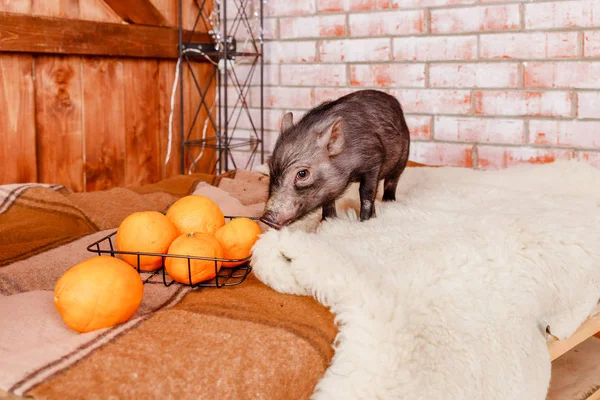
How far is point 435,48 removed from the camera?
2.88 m

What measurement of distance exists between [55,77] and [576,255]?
200 cm

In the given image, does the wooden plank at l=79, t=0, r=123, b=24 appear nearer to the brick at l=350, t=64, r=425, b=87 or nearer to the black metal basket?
the brick at l=350, t=64, r=425, b=87

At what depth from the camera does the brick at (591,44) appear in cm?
252

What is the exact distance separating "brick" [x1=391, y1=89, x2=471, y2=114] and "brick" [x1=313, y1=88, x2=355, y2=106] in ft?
0.87

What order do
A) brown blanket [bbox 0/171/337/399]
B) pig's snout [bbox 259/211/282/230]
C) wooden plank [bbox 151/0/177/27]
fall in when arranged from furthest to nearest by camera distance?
1. wooden plank [bbox 151/0/177/27]
2. pig's snout [bbox 259/211/282/230]
3. brown blanket [bbox 0/171/337/399]

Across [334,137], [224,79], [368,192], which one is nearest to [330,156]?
[334,137]

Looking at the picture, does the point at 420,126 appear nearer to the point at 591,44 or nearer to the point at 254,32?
the point at 591,44

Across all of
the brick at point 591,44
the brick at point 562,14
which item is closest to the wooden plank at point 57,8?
the brick at point 562,14

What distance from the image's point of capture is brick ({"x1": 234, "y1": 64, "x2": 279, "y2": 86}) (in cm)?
333

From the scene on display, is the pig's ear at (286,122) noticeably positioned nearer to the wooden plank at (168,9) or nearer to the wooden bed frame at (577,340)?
the wooden bed frame at (577,340)

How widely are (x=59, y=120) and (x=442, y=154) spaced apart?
166 centimetres

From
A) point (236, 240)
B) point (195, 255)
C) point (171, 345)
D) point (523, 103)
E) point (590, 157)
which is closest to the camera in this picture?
point (171, 345)

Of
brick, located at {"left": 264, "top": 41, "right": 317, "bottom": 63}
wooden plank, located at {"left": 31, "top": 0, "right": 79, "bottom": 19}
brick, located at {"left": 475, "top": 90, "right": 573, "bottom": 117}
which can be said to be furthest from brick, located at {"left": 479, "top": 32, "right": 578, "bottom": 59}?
wooden plank, located at {"left": 31, "top": 0, "right": 79, "bottom": 19}

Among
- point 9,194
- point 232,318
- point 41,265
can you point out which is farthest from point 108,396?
point 9,194
